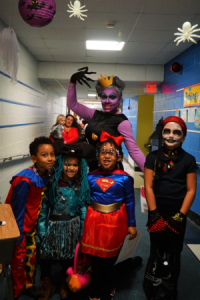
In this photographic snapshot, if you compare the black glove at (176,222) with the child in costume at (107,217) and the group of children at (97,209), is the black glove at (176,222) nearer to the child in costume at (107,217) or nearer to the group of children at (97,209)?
the group of children at (97,209)

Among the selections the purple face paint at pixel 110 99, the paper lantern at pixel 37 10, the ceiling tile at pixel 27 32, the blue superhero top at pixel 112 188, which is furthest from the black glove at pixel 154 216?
the ceiling tile at pixel 27 32

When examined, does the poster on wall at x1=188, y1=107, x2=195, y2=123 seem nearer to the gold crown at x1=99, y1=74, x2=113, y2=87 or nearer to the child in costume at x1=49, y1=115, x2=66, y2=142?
the gold crown at x1=99, y1=74, x2=113, y2=87

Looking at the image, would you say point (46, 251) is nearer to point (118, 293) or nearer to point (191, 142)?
point (118, 293)

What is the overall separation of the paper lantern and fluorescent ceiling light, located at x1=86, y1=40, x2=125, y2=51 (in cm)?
220

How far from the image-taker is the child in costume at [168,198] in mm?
1507

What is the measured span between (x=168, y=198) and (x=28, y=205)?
2.89 feet

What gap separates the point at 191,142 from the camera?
3.49 m

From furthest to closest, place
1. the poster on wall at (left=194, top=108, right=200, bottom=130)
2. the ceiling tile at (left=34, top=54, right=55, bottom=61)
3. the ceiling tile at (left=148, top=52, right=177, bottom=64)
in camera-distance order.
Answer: the ceiling tile at (left=34, top=54, right=55, bottom=61) < the ceiling tile at (left=148, top=52, right=177, bottom=64) < the poster on wall at (left=194, top=108, right=200, bottom=130)

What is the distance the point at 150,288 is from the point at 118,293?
30 centimetres

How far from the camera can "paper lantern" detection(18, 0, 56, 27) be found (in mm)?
1565

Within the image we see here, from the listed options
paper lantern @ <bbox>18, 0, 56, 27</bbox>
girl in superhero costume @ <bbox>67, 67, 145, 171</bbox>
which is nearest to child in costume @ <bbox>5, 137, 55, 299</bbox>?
girl in superhero costume @ <bbox>67, 67, 145, 171</bbox>

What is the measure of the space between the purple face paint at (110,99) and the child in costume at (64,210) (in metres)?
0.58

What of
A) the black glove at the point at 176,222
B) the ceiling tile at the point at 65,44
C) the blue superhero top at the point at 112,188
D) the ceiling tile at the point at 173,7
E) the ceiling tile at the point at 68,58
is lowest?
the black glove at the point at 176,222

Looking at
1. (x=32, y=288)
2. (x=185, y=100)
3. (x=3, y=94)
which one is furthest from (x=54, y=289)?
(x=185, y=100)
